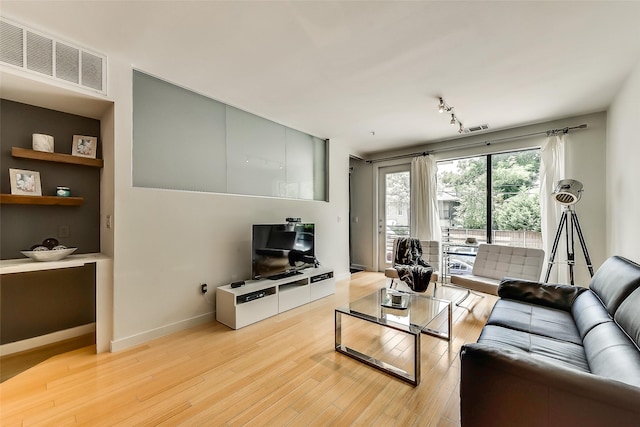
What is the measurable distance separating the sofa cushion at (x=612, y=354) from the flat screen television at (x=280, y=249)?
9.11ft

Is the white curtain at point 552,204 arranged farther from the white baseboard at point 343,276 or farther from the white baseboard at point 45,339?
the white baseboard at point 45,339

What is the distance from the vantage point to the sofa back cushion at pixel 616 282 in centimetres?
153

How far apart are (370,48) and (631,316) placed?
7.89 ft

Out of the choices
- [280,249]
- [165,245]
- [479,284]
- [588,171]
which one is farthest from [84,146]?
[588,171]

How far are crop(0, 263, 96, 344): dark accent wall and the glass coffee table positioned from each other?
2.60 meters

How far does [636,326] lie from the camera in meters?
1.25

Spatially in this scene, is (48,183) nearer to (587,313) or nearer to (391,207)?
(587,313)

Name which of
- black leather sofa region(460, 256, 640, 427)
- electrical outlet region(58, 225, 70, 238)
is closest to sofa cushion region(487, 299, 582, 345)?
black leather sofa region(460, 256, 640, 427)

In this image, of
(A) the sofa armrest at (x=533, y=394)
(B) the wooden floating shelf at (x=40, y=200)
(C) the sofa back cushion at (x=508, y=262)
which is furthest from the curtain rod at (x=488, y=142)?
Result: (B) the wooden floating shelf at (x=40, y=200)

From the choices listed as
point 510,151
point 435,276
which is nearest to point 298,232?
point 435,276

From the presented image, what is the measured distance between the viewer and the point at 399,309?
236 cm

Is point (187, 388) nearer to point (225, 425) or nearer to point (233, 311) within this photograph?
point (225, 425)

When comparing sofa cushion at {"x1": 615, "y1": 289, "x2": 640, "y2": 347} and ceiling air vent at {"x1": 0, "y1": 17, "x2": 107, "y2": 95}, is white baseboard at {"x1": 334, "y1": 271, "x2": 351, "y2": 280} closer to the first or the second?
sofa cushion at {"x1": 615, "y1": 289, "x2": 640, "y2": 347}

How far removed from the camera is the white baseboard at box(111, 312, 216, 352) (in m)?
2.27
